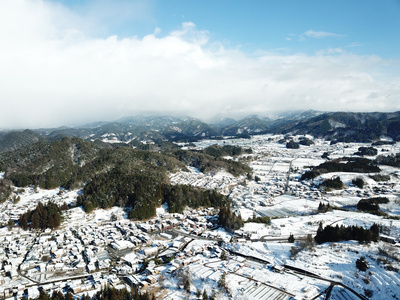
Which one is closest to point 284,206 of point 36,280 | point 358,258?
point 358,258

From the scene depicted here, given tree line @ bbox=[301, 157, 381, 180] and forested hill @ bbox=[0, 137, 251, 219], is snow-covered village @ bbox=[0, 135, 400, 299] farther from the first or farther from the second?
tree line @ bbox=[301, 157, 381, 180]

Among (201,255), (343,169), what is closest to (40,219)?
(201,255)

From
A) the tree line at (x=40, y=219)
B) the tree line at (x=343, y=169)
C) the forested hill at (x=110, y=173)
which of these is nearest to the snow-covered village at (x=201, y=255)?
the tree line at (x=40, y=219)

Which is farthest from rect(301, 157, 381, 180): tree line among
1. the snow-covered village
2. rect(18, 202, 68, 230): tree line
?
rect(18, 202, 68, 230): tree line

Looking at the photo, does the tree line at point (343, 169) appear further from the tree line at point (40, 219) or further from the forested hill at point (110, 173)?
the tree line at point (40, 219)

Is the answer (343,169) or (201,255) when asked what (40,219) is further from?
(343,169)
